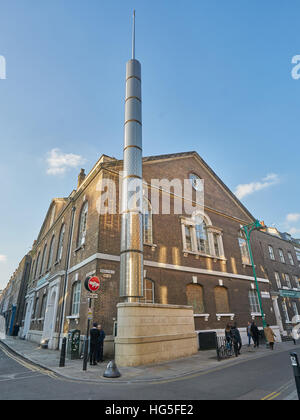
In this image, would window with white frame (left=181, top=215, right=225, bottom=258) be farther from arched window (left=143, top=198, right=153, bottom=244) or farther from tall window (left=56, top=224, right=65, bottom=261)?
tall window (left=56, top=224, right=65, bottom=261)

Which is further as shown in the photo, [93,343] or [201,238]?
[201,238]

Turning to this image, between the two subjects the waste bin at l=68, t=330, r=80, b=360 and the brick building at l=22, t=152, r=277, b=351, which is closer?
the waste bin at l=68, t=330, r=80, b=360

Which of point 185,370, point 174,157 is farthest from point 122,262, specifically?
point 174,157

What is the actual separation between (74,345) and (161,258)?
21.1ft

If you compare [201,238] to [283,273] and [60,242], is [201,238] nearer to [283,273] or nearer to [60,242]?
[60,242]

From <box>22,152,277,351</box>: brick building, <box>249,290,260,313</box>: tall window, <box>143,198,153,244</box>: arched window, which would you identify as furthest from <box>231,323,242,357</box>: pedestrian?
<box>249,290,260,313</box>: tall window

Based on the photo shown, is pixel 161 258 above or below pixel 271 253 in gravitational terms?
below

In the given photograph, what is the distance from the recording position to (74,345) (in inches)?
437

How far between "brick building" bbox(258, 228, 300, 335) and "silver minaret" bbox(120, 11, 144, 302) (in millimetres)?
18525

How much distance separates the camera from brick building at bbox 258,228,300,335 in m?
24.6

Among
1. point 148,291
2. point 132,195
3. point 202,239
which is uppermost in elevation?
point 132,195

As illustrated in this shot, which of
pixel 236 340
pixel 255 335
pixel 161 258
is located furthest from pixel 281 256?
pixel 161 258

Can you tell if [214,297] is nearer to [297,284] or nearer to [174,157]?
[174,157]

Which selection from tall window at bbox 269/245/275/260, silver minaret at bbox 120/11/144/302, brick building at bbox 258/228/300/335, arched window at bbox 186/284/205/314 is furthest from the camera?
tall window at bbox 269/245/275/260
